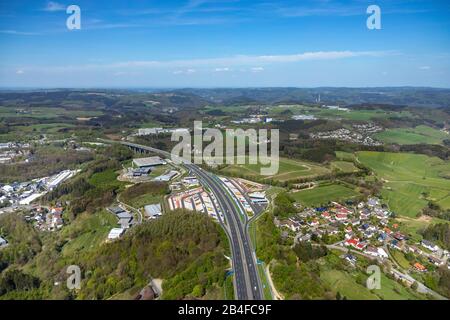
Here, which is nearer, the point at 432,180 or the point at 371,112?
the point at 432,180

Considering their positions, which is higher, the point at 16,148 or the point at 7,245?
the point at 16,148

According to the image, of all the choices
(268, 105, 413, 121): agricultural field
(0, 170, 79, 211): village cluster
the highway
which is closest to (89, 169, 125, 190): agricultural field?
(0, 170, 79, 211): village cluster

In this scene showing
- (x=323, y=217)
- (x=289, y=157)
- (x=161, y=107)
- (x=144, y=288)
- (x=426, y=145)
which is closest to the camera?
(x=144, y=288)

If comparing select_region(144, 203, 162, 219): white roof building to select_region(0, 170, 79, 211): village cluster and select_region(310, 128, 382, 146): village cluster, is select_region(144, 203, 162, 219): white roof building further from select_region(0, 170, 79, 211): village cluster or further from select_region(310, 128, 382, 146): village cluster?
select_region(310, 128, 382, 146): village cluster

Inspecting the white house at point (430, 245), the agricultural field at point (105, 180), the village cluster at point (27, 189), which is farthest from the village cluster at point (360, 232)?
the village cluster at point (27, 189)

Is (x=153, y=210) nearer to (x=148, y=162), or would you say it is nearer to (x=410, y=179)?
(x=148, y=162)
